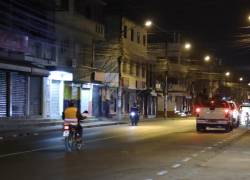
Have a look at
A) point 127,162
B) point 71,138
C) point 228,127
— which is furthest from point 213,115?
point 127,162

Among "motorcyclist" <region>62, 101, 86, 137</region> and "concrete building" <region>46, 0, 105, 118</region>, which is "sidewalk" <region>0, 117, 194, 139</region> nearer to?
"concrete building" <region>46, 0, 105, 118</region>

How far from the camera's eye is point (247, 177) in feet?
48.6

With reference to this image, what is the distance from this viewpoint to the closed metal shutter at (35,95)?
1766 inches

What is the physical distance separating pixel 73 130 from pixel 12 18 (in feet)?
69.8

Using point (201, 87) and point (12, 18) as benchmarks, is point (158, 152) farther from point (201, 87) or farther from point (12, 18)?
point (201, 87)

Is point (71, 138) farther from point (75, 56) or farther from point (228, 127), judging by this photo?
point (75, 56)

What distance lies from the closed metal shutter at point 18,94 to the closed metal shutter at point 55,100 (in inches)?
214

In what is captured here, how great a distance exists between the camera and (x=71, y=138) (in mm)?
22000

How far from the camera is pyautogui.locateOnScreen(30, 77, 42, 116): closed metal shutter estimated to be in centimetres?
4484

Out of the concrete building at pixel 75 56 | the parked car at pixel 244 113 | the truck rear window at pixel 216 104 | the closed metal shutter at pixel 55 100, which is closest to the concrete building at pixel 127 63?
the concrete building at pixel 75 56

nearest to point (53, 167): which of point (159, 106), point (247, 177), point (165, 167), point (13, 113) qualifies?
point (165, 167)

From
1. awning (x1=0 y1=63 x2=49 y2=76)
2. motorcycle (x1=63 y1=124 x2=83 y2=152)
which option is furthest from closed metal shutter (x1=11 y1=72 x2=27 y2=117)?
motorcycle (x1=63 y1=124 x2=83 y2=152)

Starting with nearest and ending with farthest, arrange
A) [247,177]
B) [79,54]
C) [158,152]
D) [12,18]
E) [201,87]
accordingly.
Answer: [247,177] → [158,152] → [12,18] → [79,54] → [201,87]

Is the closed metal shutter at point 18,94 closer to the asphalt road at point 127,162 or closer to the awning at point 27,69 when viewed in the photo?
the awning at point 27,69
